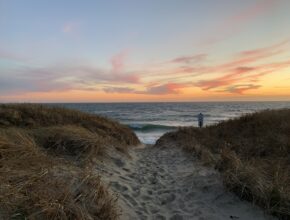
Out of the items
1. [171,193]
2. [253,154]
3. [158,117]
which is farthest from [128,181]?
[158,117]

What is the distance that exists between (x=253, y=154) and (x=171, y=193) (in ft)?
16.4

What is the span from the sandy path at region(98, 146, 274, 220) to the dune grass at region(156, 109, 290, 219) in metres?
0.28

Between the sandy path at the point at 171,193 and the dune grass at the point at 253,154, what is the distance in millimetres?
277

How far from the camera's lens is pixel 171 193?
6.48 metres

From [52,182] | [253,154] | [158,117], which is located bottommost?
[158,117]

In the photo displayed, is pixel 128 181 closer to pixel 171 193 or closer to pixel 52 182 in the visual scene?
pixel 171 193

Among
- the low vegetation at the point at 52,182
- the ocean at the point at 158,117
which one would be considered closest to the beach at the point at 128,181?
the low vegetation at the point at 52,182

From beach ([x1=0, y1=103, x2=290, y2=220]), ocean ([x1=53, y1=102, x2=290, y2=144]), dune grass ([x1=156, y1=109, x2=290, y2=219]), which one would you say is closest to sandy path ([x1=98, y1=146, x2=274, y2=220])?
beach ([x1=0, y1=103, x2=290, y2=220])

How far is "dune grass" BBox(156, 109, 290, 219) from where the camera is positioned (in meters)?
5.30

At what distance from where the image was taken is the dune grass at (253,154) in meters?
5.30

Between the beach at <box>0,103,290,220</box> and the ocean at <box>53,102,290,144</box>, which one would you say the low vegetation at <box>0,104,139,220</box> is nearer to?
the beach at <box>0,103,290,220</box>

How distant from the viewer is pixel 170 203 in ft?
19.3

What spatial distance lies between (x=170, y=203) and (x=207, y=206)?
2.40 feet

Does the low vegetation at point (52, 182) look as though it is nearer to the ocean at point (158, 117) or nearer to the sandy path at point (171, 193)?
the sandy path at point (171, 193)
